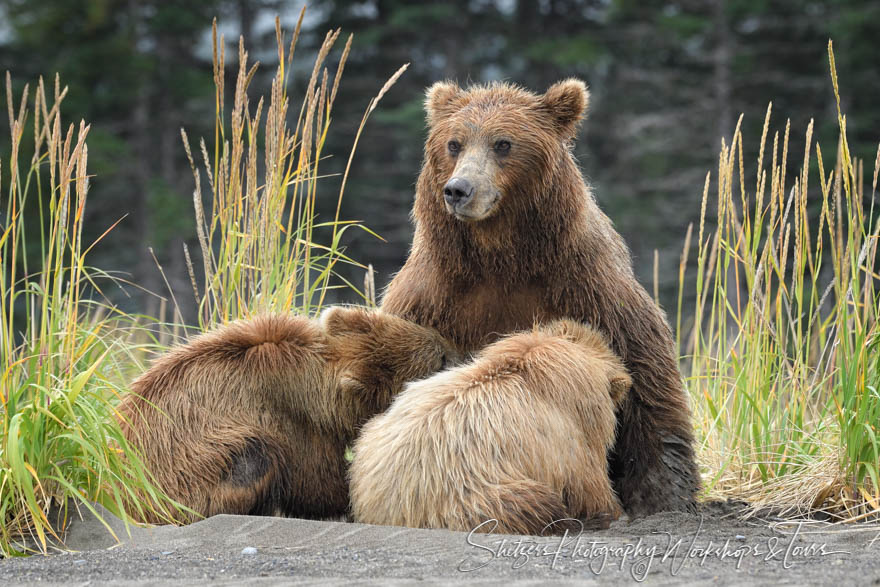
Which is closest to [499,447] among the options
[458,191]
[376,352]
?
[376,352]

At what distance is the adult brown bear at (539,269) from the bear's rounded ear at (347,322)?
14.2 inches

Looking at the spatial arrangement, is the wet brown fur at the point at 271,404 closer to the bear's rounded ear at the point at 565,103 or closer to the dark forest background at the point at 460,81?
the bear's rounded ear at the point at 565,103

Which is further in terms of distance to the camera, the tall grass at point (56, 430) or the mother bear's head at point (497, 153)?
the mother bear's head at point (497, 153)

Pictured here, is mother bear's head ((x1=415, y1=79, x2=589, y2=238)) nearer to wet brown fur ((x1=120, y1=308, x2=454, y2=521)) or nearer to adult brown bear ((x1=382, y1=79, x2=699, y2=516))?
adult brown bear ((x1=382, y1=79, x2=699, y2=516))

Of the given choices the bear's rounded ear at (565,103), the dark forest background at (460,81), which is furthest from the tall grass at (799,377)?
the dark forest background at (460,81)

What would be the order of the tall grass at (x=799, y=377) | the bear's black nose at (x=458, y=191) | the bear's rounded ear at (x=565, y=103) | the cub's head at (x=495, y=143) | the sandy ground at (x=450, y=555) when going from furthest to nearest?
the bear's rounded ear at (x=565, y=103), the cub's head at (x=495, y=143), the bear's black nose at (x=458, y=191), the tall grass at (x=799, y=377), the sandy ground at (x=450, y=555)

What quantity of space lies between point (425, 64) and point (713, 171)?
21.4 ft

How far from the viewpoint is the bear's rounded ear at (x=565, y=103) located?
4.49 metres

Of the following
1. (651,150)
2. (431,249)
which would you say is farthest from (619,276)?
(651,150)

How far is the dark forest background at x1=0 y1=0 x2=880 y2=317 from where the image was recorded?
17.8 meters

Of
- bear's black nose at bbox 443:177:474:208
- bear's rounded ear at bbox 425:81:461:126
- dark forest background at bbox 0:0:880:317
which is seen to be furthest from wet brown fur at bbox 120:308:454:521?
dark forest background at bbox 0:0:880:317

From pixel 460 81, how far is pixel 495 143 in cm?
1578

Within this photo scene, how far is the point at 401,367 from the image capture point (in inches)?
163

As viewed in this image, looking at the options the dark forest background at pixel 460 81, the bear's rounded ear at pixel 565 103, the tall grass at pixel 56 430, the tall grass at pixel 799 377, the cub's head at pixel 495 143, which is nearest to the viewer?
the tall grass at pixel 56 430
